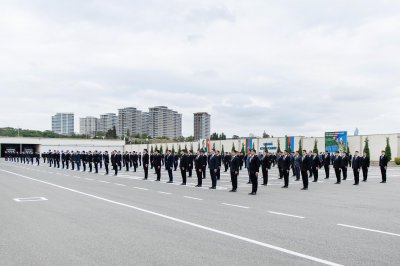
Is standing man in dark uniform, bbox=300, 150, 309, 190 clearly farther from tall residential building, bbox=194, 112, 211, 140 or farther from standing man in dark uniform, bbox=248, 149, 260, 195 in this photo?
tall residential building, bbox=194, 112, 211, 140

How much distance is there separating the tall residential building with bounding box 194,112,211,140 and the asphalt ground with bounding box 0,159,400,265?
171625 millimetres

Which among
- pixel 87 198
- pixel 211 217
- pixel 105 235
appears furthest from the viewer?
pixel 87 198

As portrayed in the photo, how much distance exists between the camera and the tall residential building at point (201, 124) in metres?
187

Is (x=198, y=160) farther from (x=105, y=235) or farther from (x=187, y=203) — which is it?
(x=105, y=235)

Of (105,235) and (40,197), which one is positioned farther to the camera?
(40,197)

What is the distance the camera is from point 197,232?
28.3 feet

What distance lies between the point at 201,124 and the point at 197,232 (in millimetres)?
180358

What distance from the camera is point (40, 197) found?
1554 cm

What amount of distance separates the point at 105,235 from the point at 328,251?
4.27 m

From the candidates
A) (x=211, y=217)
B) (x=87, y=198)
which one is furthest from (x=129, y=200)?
(x=211, y=217)

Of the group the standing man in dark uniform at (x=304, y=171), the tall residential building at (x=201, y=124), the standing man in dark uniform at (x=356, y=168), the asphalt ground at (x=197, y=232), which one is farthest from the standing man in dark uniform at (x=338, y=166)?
the tall residential building at (x=201, y=124)

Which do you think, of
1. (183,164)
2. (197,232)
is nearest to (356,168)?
(183,164)

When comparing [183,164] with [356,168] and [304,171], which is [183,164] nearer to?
[304,171]

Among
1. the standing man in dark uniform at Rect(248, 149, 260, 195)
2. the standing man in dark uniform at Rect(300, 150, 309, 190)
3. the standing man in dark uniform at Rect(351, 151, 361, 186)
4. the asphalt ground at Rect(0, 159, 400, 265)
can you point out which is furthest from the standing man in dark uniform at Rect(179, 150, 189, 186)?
the standing man in dark uniform at Rect(351, 151, 361, 186)
